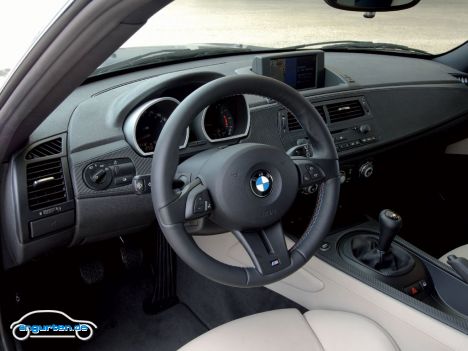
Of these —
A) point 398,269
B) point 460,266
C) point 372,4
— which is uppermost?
point 372,4

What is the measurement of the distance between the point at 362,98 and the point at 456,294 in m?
0.98

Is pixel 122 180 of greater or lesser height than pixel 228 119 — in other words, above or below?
below

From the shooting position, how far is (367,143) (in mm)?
2416

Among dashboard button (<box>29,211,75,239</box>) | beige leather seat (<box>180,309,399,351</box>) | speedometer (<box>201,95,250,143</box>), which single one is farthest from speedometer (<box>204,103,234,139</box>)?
beige leather seat (<box>180,309,399,351</box>)

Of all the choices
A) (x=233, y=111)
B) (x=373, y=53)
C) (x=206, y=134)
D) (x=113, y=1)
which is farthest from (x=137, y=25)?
(x=373, y=53)

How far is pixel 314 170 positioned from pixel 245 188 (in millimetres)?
233

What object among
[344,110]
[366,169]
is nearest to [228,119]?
[344,110]

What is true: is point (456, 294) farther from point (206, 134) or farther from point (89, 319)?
point (89, 319)

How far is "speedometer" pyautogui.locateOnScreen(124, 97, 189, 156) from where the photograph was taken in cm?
171

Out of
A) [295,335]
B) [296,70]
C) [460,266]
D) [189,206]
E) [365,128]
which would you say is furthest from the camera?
[365,128]

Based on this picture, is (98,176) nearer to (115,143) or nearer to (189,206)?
(115,143)

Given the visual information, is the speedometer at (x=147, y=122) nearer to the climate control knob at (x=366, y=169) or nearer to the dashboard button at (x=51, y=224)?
the dashboard button at (x=51, y=224)

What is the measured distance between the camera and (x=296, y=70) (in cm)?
226

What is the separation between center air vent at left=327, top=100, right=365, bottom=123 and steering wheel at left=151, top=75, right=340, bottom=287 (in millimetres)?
867
